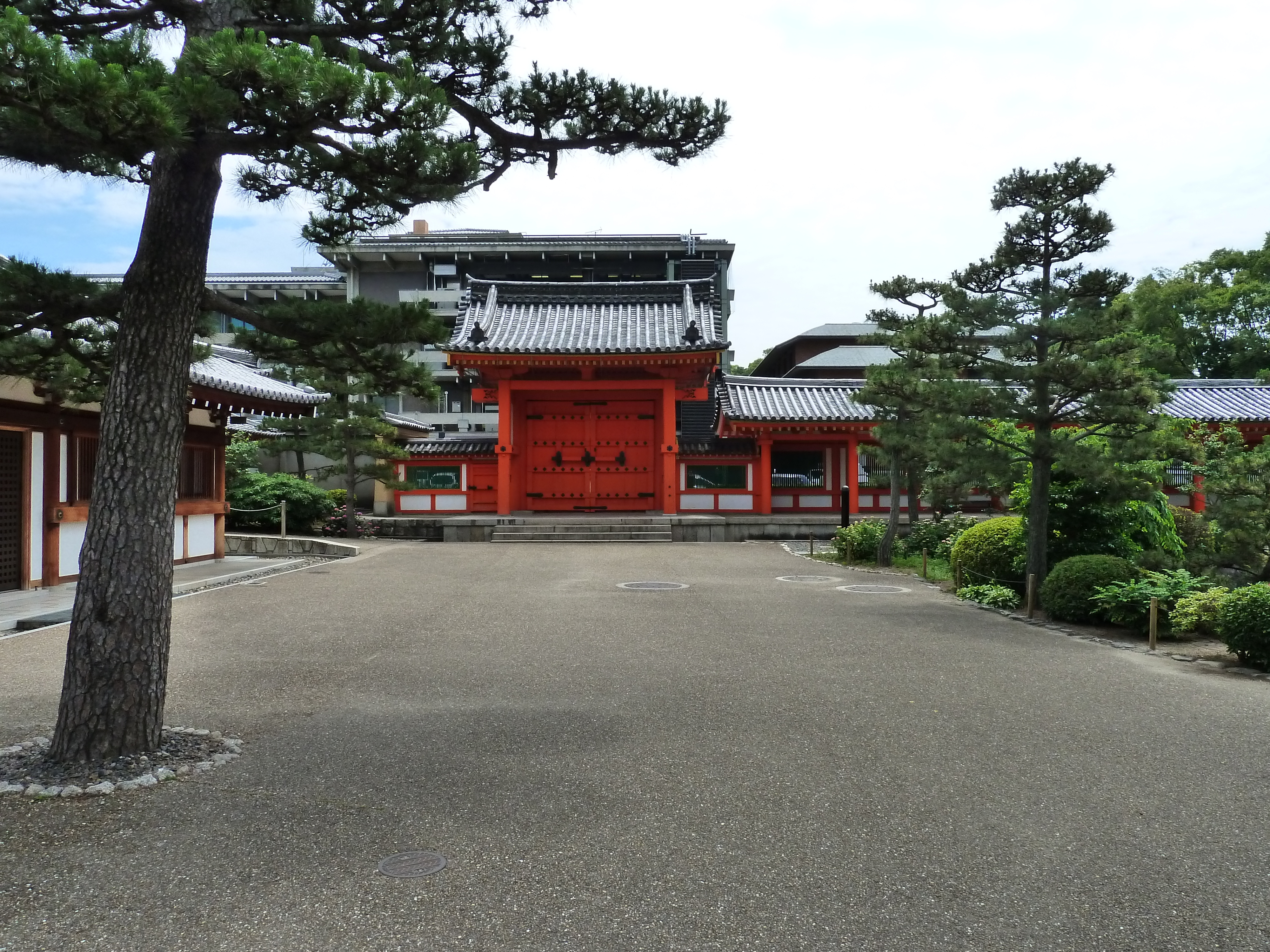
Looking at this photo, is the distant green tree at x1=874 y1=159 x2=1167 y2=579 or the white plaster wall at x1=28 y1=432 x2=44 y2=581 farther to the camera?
the white plaster wall at x1=28 y1=432 x2=44 y2=581

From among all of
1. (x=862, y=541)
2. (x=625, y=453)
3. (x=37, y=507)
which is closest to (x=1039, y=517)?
(x=862, y=541)

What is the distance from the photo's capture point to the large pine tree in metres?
3.82

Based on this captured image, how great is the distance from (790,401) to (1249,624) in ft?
58.7

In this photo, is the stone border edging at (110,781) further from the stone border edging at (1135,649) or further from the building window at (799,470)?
the building window at (799,470)

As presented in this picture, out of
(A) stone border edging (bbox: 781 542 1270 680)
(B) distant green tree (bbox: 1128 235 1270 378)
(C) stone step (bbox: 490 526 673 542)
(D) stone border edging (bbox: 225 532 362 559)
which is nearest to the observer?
(A) stone border edging (bbox: 781 542 1270 680)

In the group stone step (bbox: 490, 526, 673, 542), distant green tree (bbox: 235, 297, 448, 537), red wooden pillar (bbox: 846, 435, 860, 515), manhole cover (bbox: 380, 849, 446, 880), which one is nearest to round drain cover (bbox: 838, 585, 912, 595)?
distant green tree (bbox: 235, 297, 448, 537)

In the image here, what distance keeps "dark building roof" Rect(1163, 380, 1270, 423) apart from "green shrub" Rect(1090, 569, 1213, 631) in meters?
16.8

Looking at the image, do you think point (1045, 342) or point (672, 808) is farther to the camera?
point (1045, 342)

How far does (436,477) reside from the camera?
24781 millimetres

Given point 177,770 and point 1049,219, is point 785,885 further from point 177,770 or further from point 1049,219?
point 1049,219

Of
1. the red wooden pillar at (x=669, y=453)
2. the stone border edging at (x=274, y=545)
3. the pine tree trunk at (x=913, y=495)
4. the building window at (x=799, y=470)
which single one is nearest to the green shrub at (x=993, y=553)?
the pine tree trunk at (x=913, y=495)

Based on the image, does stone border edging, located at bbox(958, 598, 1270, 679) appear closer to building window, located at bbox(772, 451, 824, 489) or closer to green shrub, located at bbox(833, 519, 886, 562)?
green shrub, located at bbox(833, 519, 886, 562)

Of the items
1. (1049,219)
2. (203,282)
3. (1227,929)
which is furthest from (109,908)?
(1049,219)

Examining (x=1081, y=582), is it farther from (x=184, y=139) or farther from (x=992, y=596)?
(x=184, y=139)
